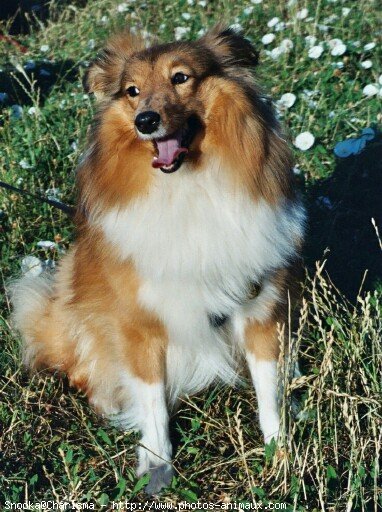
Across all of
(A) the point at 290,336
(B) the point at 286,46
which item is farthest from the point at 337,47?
(A) the point at 290,336

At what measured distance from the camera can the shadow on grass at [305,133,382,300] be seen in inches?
180

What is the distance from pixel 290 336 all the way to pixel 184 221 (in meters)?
0.67

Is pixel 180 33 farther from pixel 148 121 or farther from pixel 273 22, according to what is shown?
pixel 148 121

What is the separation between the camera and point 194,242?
124 inches

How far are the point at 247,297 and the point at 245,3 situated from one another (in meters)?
4.90

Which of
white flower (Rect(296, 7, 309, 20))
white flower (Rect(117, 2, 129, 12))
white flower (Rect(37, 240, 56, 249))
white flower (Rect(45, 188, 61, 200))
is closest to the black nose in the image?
white flower (Rect(37, 240, 56, 249))

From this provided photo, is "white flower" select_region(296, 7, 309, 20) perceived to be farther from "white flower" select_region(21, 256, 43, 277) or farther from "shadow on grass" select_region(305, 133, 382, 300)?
"white flower" select_region(21, 256, 43, 277)

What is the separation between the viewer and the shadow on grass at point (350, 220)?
4.58 meters

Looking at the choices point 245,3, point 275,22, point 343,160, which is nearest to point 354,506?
point 343,160

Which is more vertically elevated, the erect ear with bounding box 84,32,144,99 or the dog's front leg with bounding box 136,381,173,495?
the erect ear with bounding box 84,32,144,99

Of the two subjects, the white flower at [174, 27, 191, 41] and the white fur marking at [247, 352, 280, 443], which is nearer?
the white fur marking at [247, 352, 280, 443]

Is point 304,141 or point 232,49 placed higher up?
point 232,49

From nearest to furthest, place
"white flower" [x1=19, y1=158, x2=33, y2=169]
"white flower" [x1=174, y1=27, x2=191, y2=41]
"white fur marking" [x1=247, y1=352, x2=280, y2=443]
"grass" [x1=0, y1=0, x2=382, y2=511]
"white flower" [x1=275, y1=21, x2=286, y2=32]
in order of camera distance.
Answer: "grass" [x1=0, y1=0, x2=382, y2=511] < "white fur marking" [x1=247, y1=352, x2=280, y2=443] < "white flower" [x1=19, y1=158, x2=33, y2=169] < "white flower" [x1=275, y1=21, x2=286, y2=32] < "white flower" [x1=174, y1=27, x2=191, y2=41]

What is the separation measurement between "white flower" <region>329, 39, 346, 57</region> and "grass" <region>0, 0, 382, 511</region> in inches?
3.1
